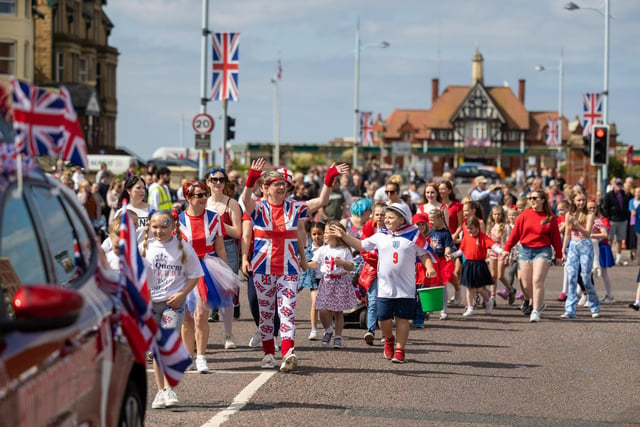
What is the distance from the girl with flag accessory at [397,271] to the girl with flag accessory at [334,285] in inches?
41.4

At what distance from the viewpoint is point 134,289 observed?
596 centimetres

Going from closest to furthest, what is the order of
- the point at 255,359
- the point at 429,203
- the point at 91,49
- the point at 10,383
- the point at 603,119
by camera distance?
the point at 10,383
the point at 255,359
the point at 429,203
the point at 603,119
the point at 91,49

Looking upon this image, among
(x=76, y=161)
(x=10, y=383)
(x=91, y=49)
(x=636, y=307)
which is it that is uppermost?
(x=91, y=49)

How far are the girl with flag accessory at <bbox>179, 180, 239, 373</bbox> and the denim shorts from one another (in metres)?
5.87

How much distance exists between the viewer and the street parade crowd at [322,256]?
992cm

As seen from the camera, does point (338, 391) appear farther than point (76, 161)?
Yes

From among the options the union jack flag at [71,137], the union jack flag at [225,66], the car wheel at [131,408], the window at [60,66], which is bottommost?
the car wheel at [131,408]

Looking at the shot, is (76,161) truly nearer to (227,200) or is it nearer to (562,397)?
(562,397)

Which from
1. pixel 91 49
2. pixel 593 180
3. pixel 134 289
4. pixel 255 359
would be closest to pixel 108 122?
pixel 91 49

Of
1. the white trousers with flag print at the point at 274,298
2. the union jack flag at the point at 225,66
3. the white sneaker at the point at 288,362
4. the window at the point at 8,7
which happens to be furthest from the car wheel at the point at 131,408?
the window at the point at 8,7

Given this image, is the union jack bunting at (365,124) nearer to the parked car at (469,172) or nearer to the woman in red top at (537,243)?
the parked car at (469,172)

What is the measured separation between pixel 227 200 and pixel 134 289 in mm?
6759

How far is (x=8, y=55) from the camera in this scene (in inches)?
1996

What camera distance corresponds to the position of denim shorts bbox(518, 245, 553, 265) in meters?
15.5
